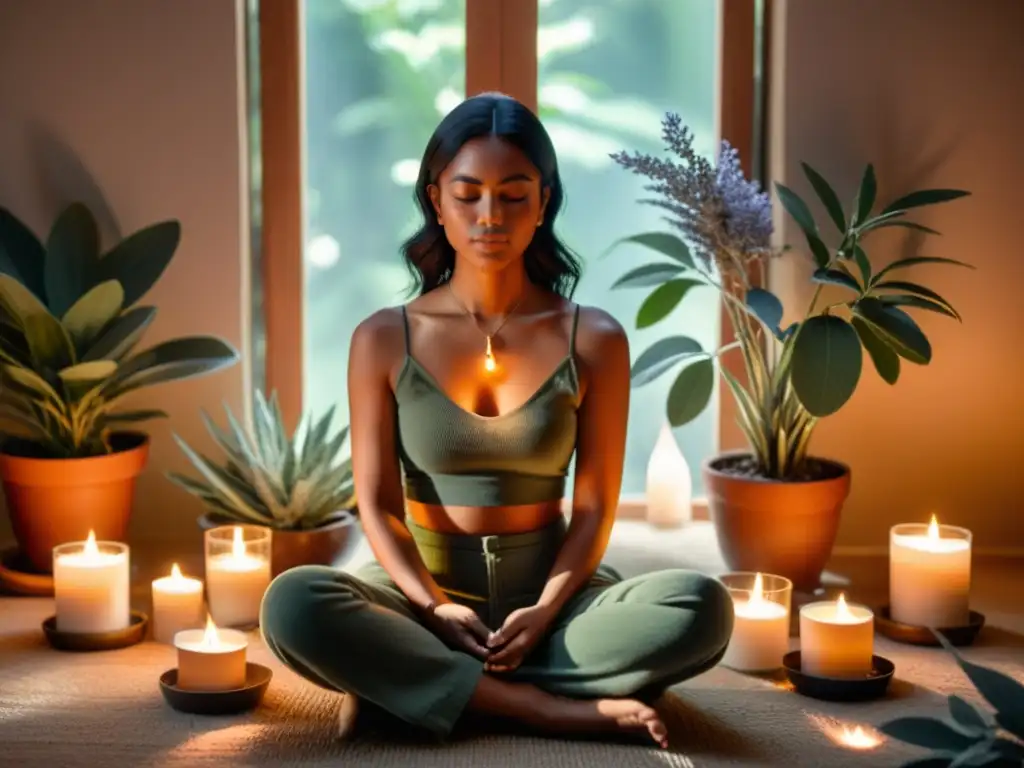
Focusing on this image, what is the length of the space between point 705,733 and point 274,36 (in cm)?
179

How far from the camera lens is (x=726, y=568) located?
289 centimetres

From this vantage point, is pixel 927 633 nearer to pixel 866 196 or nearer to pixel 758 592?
pixel 758 592

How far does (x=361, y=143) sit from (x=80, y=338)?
78 cm

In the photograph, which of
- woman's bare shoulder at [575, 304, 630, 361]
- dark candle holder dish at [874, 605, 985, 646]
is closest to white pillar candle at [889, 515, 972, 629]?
dark candle holder dish at [874, 605, 985, 646]

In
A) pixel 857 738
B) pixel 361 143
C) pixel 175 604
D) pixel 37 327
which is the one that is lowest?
pixel 857 738

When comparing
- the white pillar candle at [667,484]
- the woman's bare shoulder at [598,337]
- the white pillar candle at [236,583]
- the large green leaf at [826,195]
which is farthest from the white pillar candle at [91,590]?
the large green leaf at [826,195]

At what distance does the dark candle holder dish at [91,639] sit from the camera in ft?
8.00

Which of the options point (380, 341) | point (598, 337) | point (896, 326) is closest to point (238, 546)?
point (380, 341)

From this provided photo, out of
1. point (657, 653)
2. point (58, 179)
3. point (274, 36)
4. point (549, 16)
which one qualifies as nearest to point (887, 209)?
point (549, 16)

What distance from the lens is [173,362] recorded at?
9.41 feet

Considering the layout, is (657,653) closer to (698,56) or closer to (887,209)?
(887,209)

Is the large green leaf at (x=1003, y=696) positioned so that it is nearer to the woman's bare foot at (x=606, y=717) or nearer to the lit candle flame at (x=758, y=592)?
the woman's bare foot at (x=606, y=717)

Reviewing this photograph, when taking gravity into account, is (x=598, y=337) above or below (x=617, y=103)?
below

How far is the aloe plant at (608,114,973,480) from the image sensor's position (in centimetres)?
254
